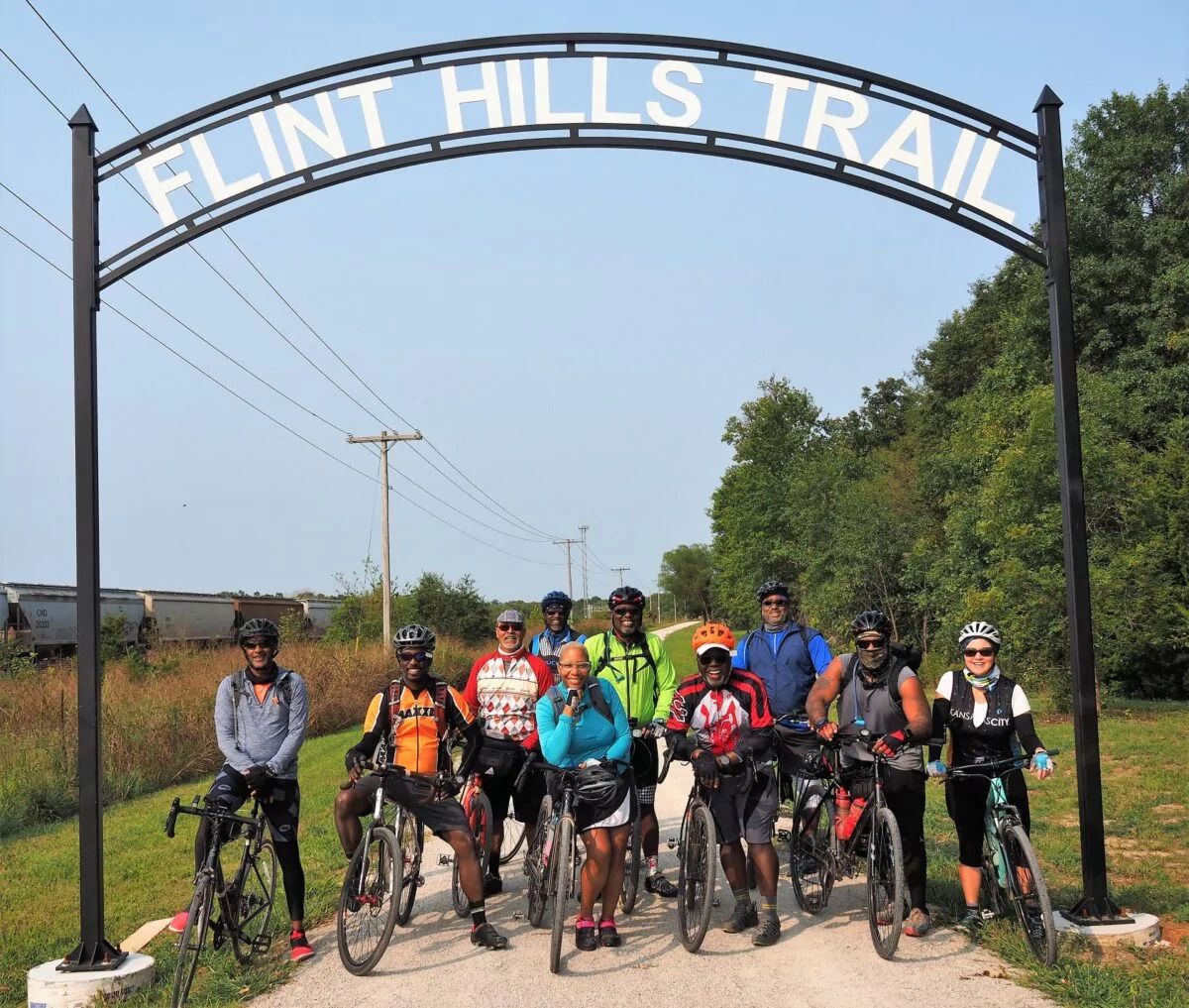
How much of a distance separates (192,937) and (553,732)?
222 centimetres

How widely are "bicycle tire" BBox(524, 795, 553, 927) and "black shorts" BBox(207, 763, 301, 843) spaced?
4.91 ft

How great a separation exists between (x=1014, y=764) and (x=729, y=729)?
5.43 ft

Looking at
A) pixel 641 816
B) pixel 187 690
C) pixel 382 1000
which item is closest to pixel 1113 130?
pixel 187 690

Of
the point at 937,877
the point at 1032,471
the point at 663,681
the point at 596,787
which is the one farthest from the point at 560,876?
the point at 1032,471

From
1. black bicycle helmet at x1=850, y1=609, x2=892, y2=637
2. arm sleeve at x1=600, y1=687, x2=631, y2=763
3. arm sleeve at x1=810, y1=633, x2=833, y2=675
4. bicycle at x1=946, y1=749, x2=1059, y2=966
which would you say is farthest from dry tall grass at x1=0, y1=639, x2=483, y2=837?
bicycle at x1=946, y1=749, x2=1059, y2=966

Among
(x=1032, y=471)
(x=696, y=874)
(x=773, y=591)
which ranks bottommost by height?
(x=696, y=874)

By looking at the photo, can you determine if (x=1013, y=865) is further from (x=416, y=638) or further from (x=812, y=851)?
(x=416, y=638)

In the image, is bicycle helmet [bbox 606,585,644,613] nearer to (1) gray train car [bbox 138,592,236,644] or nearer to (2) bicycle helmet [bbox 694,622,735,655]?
(2) bicycle helmet [bbox 694,622,735,655]

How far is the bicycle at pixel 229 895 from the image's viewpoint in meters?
6.21

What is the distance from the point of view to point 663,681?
8281mm

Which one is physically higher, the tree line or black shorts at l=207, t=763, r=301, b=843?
the tree line

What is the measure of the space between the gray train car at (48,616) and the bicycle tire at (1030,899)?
33.8 meters

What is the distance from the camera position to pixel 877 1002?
234 inches

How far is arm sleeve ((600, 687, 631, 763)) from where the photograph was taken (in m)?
7.16
